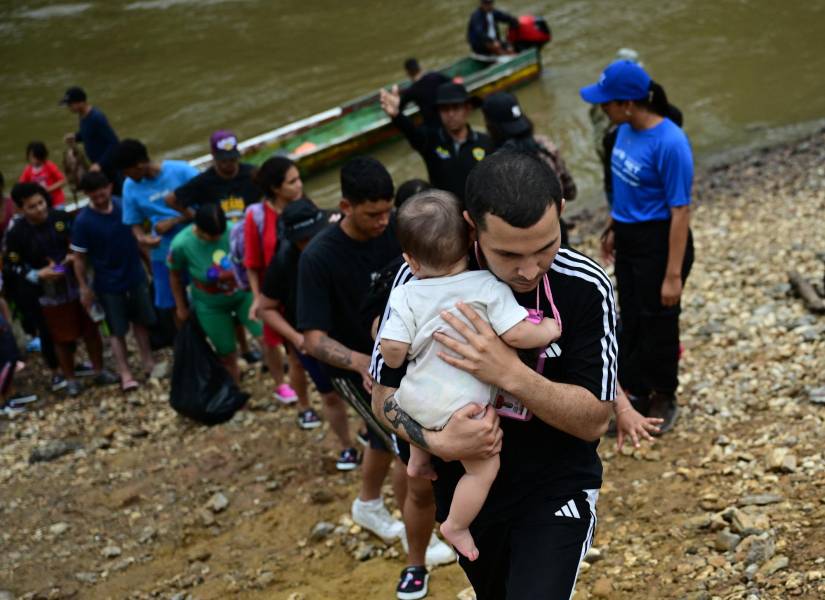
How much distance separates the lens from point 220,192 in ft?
28.9

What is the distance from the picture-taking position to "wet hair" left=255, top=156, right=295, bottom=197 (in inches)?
264

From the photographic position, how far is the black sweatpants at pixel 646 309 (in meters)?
6.03

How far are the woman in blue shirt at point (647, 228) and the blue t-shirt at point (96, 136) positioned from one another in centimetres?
807

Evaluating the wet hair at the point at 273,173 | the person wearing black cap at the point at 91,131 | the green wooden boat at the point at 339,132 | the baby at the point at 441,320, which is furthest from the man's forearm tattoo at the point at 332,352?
the green wooden boat at the point at 339,132

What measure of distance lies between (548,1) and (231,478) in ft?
67.6

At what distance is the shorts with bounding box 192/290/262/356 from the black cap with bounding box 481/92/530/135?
8.50 feet

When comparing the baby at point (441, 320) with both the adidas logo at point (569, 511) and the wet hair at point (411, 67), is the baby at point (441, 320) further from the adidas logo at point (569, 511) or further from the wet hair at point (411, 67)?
the wet hair at point (411, 67)

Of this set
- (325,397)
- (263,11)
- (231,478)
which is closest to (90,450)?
(231,478)

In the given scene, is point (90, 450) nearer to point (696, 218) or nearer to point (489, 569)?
point (489, 569)

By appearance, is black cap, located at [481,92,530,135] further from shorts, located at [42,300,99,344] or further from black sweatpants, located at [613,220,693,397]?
shorts, located at [42,300,99,344]

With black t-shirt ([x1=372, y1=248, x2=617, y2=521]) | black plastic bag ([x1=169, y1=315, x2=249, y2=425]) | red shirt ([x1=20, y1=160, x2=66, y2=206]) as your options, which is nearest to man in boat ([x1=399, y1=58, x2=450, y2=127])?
red shirt ([x1=20, y1=160, x2=66, y2=206])

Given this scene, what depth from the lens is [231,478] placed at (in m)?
7.20

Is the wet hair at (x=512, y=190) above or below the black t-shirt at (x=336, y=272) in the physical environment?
above

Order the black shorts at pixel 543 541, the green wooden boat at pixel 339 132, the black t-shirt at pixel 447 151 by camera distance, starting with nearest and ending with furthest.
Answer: the black shorts at pixel 543 541, the black t-shirt at pixel 447 151, the green wooden boat at pixel 339 132
